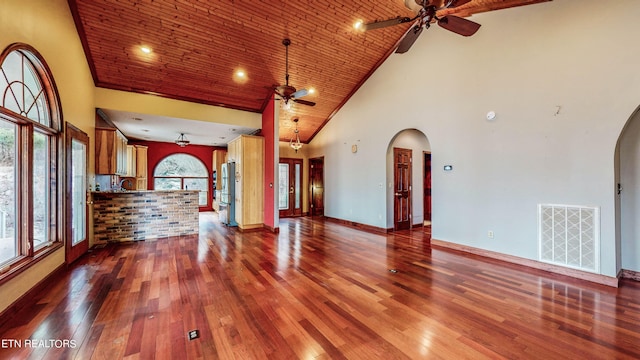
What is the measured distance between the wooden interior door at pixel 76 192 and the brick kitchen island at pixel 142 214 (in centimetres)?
47

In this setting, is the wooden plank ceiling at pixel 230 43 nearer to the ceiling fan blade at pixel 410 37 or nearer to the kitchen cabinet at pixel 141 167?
the ceiling fan blade at pixel 410 37

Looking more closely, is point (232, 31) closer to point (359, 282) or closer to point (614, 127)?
point (359, 282)

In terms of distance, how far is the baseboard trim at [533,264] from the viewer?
3109mm

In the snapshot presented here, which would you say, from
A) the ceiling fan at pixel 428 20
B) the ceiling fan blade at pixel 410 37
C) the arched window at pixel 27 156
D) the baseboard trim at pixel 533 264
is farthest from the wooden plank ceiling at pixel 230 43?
the baseboard trim at pixel 533 264

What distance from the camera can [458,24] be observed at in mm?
3047

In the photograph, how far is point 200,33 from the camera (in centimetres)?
435

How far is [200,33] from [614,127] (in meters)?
6.18

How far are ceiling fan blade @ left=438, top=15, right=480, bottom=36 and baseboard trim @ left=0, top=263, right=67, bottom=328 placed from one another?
531cm

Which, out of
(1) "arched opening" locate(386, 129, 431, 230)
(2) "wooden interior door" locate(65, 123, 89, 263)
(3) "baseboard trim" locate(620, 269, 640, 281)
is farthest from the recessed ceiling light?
(3) "baseboard trim" locate(620, 269, 640, 281)

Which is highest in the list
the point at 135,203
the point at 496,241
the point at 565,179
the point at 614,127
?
the point at 614,127

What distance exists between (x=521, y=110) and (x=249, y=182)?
572 centimetres

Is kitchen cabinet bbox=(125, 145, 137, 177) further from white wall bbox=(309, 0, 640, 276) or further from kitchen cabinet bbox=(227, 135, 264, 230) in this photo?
white wall bbox=(309, 0, 640, 276)

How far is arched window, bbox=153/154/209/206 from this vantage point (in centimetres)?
952

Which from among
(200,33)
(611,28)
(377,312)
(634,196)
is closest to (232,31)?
(200,33)
